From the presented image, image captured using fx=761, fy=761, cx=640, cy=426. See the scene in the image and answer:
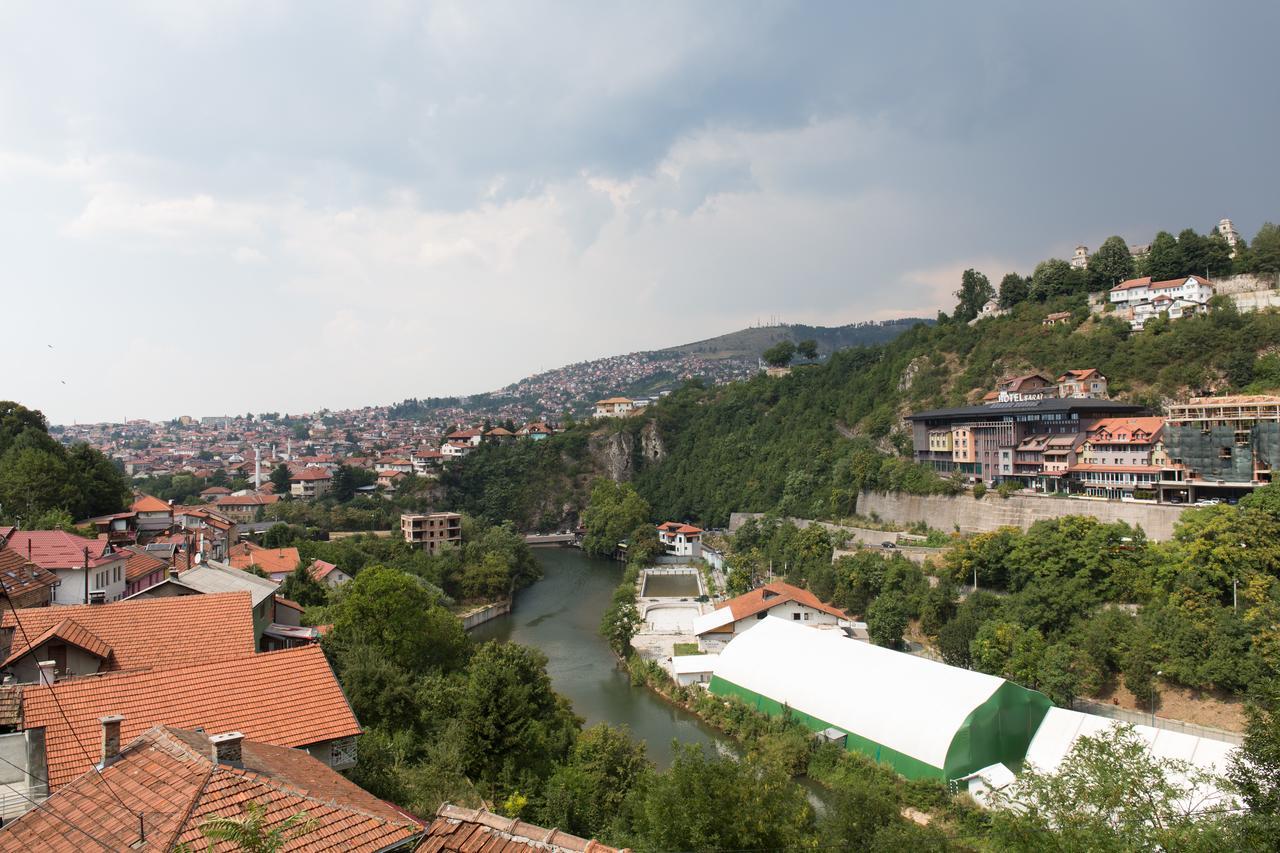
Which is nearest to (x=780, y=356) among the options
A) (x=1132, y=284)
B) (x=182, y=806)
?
(x=1132, y=284)

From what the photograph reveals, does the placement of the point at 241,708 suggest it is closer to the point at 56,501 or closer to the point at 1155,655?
the point at 1155,655

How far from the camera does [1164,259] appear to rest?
34.9 meters

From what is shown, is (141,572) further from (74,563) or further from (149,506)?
(149,506)

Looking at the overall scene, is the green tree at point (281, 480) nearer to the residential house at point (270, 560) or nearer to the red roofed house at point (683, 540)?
the red roofed house at point (683, 540)

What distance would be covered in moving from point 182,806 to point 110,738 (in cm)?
152

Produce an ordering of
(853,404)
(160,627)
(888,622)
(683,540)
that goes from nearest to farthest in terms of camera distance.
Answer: (160,627) → (888,622) → (853,404) → (683,540)

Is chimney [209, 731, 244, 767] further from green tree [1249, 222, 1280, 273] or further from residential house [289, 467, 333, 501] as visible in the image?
residential house [289, 467, 333, 501]

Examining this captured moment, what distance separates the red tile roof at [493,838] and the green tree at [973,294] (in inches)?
1741

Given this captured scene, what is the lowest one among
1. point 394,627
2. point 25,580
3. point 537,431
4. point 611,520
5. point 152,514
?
point 611,520

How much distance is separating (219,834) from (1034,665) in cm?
1760

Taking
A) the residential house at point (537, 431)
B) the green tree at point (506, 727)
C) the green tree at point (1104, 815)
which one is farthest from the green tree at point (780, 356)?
the green tree at point (1104, 815)

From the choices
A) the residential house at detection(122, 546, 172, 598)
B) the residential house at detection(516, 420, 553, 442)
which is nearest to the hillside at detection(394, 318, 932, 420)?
the residential house at detection(516, 420, 553, 442)

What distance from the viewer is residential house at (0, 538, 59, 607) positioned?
12.1 meters

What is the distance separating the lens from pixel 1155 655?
639 inches
